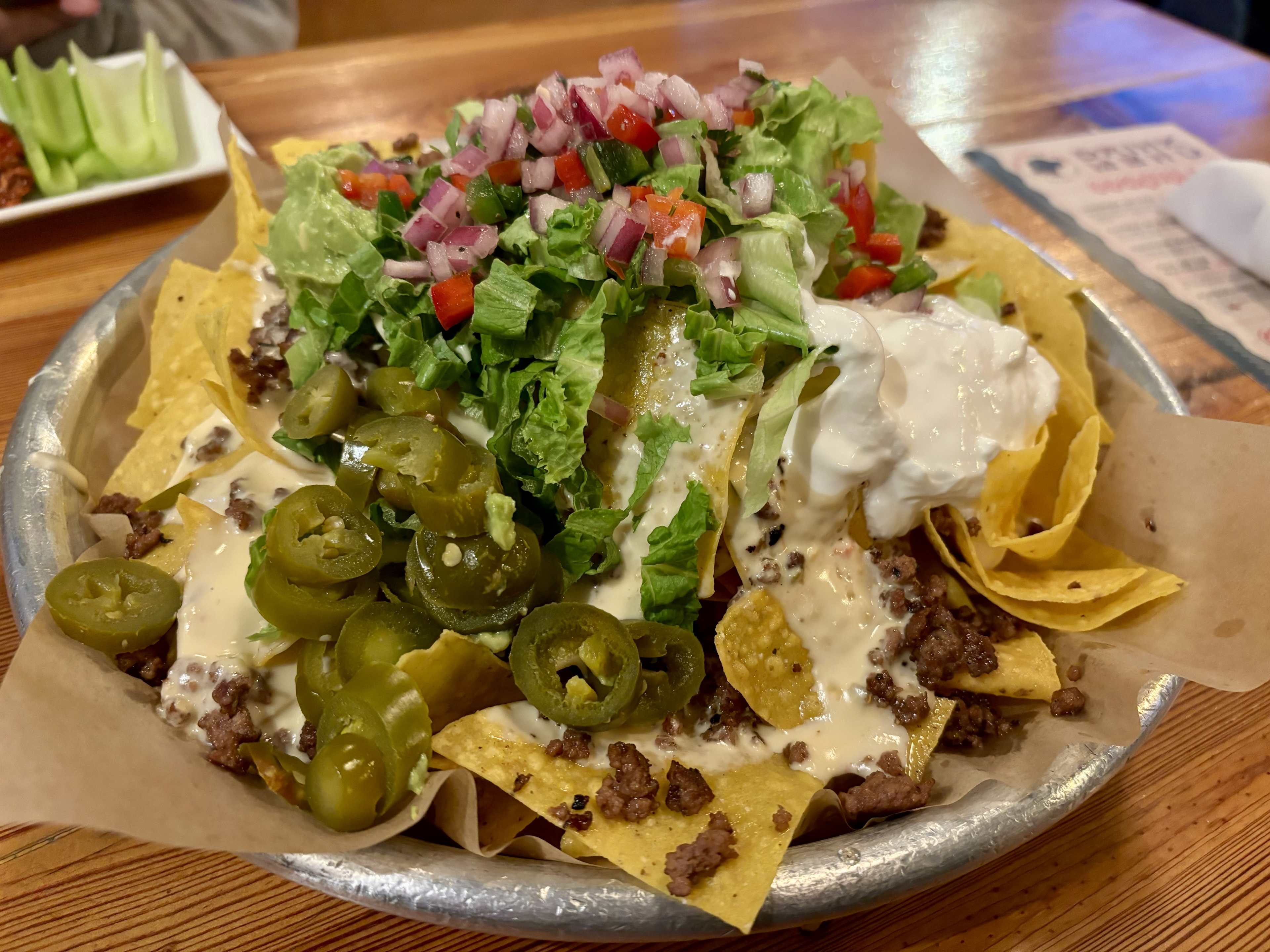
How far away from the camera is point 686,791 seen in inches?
49.7

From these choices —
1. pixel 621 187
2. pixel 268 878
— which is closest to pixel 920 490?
pixel 621 187

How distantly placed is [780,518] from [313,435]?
800 mm

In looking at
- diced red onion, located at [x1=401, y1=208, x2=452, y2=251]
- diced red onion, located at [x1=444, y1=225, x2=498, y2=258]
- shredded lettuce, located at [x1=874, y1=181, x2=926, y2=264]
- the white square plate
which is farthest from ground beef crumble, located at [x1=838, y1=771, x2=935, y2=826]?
the white square plate

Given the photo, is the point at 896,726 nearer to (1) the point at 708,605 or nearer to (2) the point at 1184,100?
(1) the point at 708,605

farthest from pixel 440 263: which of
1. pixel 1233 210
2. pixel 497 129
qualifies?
pixel 1233 210

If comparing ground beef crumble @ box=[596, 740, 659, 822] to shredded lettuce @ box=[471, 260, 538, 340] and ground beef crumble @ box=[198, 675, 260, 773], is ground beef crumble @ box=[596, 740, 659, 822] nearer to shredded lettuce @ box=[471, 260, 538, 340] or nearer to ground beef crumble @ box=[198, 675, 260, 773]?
ground beef crumble @ box=[198, 675, 260, 773]

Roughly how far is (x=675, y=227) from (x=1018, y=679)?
2.96ft

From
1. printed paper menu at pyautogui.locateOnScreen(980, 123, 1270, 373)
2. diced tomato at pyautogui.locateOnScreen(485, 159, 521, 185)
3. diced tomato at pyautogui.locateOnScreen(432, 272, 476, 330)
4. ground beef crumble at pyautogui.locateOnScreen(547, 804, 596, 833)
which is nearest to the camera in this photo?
ground beef crumble at pyautogui.locateOnScreen(547, 804, 596, 833)

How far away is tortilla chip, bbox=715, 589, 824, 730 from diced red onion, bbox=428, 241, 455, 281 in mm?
730

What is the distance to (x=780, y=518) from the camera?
1.46m

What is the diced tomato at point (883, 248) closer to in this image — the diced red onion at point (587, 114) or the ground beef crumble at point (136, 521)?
the diced red onion at point (587, 114)

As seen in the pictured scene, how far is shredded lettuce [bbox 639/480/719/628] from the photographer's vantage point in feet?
4.57

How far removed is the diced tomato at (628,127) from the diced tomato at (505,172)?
18cm

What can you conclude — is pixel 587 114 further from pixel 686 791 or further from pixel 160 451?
pixel 686 791
